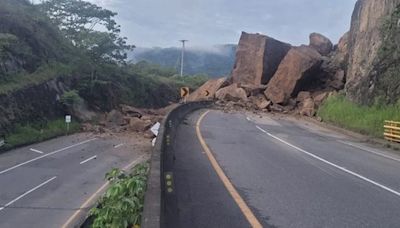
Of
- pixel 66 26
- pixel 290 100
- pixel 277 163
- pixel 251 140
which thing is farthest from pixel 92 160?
pixel 66 26

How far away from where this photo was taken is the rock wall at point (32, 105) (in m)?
41.3

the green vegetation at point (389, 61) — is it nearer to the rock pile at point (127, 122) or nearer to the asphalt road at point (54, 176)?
the asphalt road at point (54, 176)

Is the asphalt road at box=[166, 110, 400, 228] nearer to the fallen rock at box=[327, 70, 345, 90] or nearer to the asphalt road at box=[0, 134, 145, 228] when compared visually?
the asphalt road at box=[0, 134, 145, 228]

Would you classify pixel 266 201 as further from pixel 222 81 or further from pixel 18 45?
pixel 222 81

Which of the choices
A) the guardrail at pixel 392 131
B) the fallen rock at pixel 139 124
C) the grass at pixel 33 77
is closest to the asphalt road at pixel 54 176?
the fallen rock at pixel 139 124

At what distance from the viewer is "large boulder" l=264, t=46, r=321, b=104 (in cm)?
4725

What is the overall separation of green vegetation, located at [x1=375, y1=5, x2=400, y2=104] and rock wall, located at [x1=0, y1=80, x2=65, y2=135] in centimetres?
2566

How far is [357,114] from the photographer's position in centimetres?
3136

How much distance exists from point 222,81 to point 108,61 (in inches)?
719

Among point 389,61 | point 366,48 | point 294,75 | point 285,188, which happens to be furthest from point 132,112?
point 285,188

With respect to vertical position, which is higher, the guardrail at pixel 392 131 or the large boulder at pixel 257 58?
the large boulder at pixel 257 58

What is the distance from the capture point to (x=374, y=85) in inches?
1237

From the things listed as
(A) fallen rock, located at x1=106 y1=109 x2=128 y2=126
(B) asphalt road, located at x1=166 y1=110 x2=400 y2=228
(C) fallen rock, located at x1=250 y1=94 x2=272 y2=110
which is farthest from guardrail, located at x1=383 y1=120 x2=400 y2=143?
(A) fallen rock, located at x1=106 y1=109 x2=128 y2=126

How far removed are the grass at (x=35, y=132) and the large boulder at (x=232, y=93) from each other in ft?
45.2
